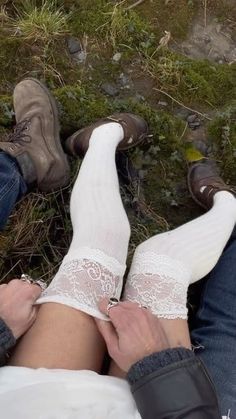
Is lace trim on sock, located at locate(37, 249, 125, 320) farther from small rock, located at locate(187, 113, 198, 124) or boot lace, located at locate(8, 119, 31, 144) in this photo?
small rock, located at locate(187, 113, 198, 124)

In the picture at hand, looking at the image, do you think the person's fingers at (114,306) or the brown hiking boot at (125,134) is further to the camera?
the brown hiking boot at (125,134)

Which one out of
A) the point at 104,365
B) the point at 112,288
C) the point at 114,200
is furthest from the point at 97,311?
the point at 114,200

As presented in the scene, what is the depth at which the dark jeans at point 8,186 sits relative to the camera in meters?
2.17

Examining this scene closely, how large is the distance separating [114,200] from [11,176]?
0.42 m

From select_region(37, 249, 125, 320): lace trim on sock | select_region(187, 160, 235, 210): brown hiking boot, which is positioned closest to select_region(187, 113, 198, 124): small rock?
select_region(187, 160, 235, 210): brown hiking boot

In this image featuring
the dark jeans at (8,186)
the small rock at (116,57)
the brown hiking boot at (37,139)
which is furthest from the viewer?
the small rock at (116,57)

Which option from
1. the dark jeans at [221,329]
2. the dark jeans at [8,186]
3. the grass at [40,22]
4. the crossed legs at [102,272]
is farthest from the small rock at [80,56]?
the dark jeans at [221,329]

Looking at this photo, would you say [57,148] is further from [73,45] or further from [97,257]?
[97,257]

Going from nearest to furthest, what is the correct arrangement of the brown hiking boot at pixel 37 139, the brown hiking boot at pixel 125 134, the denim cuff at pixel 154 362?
1. the denim cuff at pixel 154 362
2. the brown hiking boot at pixel 37 139
3. the brown hiking boot at pixel 125 134

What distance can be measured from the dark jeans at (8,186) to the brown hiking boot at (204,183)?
2.56 ft

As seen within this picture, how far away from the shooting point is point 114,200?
84.7 inches

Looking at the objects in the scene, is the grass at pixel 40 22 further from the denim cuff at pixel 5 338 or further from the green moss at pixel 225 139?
the denim cuff at pixel 5 338

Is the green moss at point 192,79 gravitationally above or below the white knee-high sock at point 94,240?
above

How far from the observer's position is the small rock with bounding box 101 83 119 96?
2.66 m
